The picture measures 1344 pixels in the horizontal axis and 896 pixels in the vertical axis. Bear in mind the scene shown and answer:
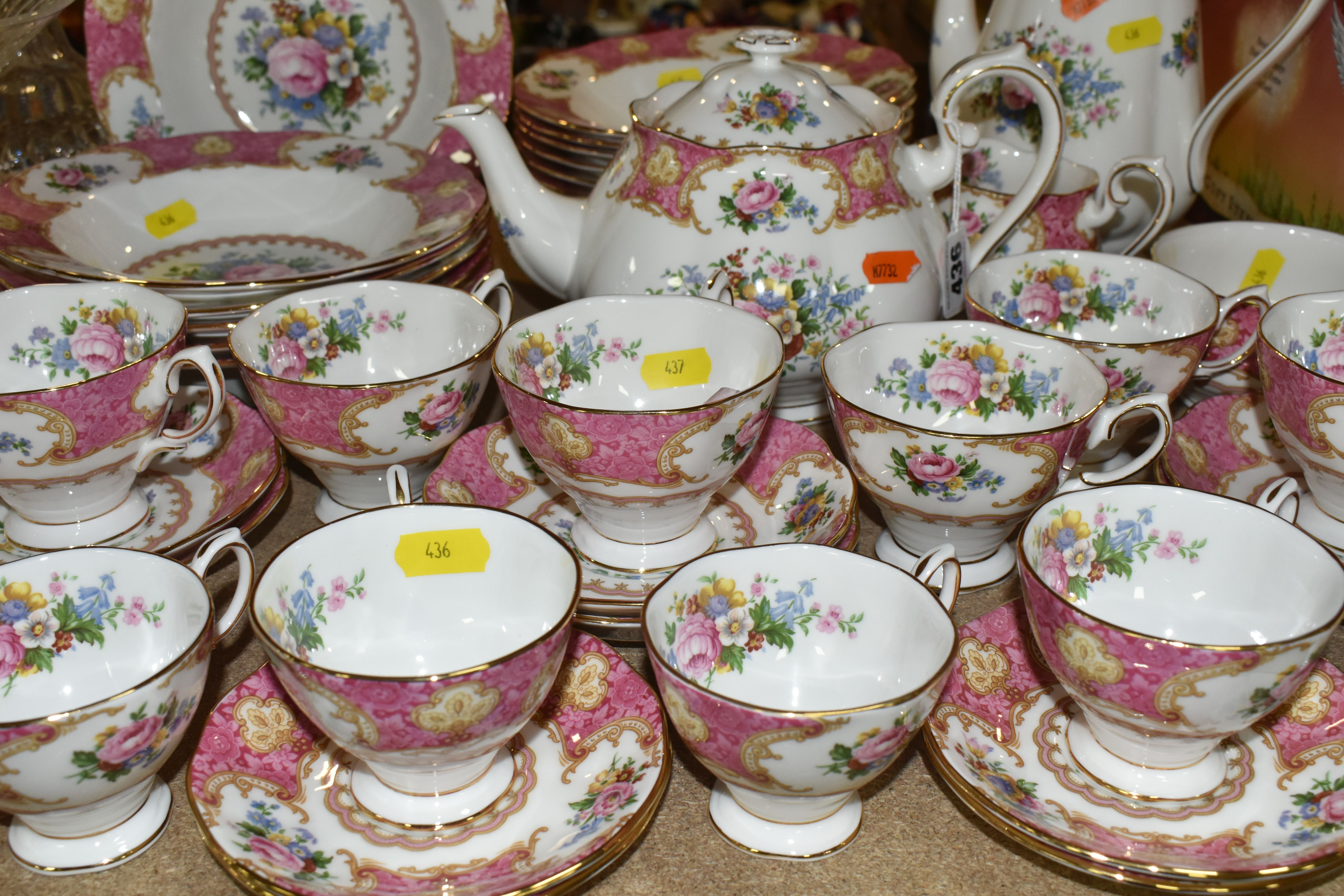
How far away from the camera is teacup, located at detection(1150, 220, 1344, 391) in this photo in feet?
4.75

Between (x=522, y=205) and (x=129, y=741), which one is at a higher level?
(x=522, y=205)

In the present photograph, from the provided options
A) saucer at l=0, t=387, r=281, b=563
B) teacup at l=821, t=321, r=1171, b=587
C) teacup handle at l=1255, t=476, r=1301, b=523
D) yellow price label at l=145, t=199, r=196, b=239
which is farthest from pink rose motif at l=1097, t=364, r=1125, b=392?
yellow price label at l=145, t=199, r=196, b=239

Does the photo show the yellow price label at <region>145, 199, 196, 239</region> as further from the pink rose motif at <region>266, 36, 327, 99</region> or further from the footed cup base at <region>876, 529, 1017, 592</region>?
the footed cup base at <region>876, 529, 1017, 592</region>

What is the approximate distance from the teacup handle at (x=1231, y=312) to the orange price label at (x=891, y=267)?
315 mm

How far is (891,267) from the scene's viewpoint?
1.25 metres

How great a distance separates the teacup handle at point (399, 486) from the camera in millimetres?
1000

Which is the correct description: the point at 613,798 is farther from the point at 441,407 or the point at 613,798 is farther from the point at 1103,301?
the point at 1103,301

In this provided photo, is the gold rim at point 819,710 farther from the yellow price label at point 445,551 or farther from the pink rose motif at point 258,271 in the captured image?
the pink rose motif at point 258,271

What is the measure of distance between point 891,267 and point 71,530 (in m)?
0.89

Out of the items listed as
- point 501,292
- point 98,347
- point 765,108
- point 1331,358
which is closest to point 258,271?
point 98,347

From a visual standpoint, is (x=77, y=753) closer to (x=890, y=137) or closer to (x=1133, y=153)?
(x=890, y=137)

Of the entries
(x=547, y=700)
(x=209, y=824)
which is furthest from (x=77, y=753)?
(x=547, y=700)

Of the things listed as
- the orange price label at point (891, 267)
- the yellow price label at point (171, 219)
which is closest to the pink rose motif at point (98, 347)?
the yellow price label at point (171, 219)

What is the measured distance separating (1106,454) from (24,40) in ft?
4.52
